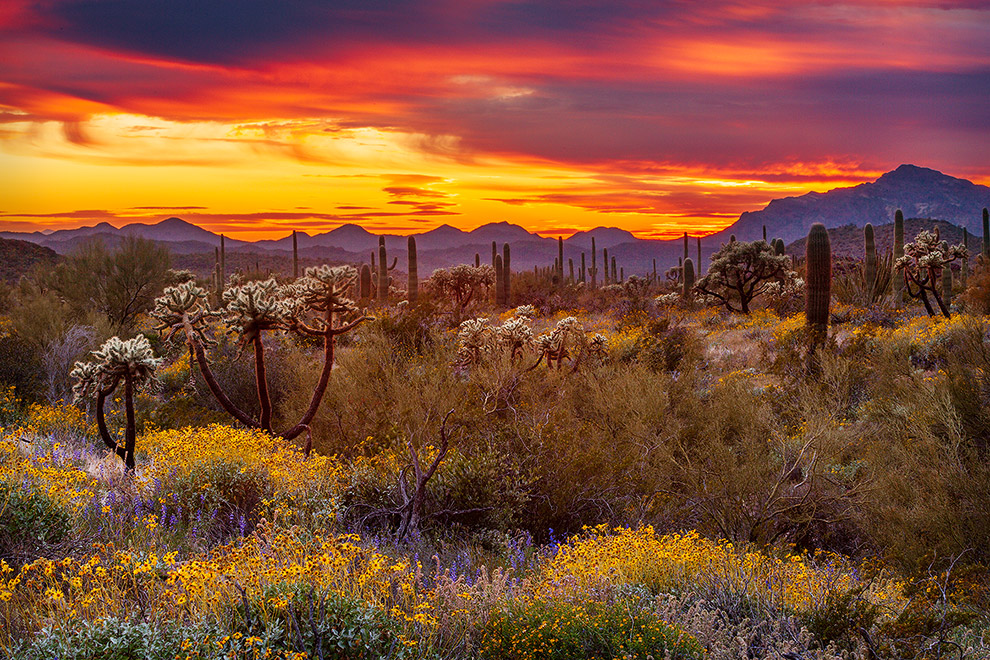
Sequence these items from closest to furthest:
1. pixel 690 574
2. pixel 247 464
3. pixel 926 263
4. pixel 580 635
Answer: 1. pixel 580 635
2. pixel 690 574
3. pixel 247 464
4. pixel 926 263

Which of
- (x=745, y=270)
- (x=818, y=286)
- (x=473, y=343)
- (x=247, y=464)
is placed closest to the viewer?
(x=247, y=464)

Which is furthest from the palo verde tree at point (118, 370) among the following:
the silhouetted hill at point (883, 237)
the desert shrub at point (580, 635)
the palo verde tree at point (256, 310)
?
the silhouetted hill at point (883, 237)

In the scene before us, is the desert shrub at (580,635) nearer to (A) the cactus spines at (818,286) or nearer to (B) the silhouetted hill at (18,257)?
(A) the cactus spines at (818,286)

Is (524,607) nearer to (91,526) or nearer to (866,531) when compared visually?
(91,526)

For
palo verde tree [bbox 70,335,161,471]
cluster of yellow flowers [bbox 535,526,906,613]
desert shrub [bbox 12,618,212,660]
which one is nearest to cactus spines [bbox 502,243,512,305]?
palo verde tree [bbox 70,335,161,471]

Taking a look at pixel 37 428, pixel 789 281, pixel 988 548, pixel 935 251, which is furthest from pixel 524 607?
pixel 789 281

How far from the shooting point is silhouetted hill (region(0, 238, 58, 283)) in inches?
2047

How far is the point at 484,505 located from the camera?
7059 mm

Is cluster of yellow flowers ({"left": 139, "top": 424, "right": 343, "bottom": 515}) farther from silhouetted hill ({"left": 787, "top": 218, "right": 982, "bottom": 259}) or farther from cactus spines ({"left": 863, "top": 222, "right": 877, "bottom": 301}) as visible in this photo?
silhouetted hill ({"left": 787, "top": 218, "right": 982, "bottom": 259})

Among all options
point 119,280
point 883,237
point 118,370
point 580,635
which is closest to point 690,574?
point 580,635

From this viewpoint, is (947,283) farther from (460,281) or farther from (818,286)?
(460,281)

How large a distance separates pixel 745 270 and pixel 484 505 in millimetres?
24163

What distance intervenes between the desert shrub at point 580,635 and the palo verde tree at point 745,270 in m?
25.7

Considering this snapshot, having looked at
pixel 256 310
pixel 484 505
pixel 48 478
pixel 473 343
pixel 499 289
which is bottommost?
pixel 484 505
